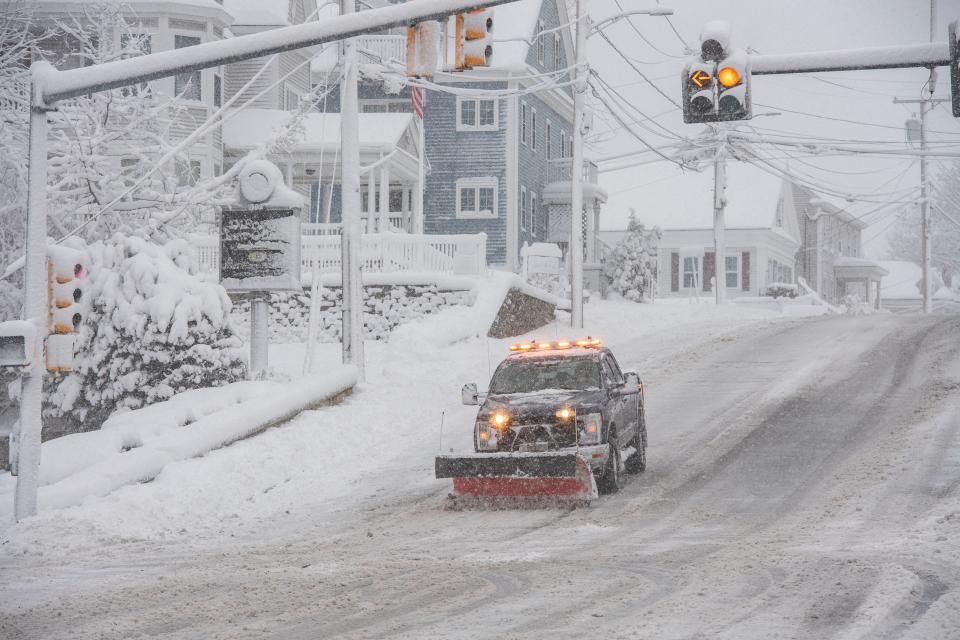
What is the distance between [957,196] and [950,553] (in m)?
75.2

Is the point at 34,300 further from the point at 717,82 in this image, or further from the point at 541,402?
the point at 717,82

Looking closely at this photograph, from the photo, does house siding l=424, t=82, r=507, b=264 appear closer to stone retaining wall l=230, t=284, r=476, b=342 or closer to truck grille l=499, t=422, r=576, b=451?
stone retaining wall l=230, t=284, r=476, b=342

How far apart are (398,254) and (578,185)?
4.94 metres

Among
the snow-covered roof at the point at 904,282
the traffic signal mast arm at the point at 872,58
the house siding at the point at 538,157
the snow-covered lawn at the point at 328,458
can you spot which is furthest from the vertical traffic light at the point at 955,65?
the snow-covered roof at the point at 904,282

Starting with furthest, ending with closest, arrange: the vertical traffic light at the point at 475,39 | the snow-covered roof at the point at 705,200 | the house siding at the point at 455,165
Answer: the snow-covered roof at the point at 705,200, the house siding at the point at 455,165, the vertical traffic light at the point at 475,39

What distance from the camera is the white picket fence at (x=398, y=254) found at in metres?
30.4

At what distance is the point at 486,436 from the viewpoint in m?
14.7

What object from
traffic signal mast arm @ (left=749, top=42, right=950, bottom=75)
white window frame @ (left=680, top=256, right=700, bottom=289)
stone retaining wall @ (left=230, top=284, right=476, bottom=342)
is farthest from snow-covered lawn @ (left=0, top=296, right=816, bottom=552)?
white window frame @ (left=680, top=256, right=700, bottom=289)

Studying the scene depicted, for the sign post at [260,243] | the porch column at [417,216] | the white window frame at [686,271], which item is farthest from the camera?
the white window frame at [686,271]

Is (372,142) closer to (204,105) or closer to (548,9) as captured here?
(204,105)

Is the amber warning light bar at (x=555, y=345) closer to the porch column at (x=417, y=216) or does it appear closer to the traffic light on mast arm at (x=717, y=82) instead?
the traffic light on mast arm at (x=717, y=82)

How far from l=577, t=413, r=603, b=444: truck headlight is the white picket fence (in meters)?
16.1

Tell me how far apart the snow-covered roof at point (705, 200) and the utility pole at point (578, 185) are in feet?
92.7

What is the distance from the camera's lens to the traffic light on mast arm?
14664 millimetres
